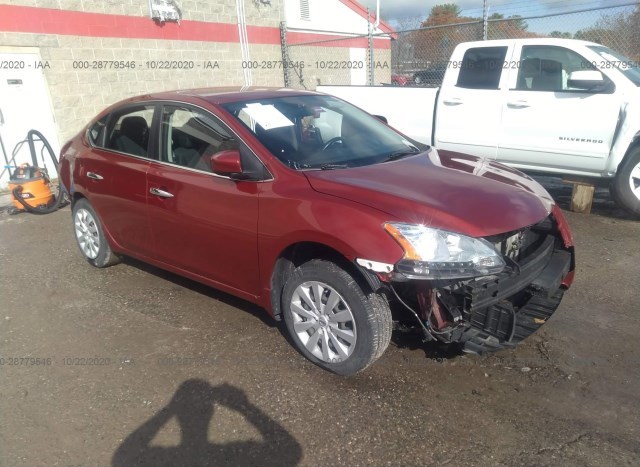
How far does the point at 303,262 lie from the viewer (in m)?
3.21

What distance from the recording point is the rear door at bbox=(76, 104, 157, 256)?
4.04 metres

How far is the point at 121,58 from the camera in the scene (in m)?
10.6

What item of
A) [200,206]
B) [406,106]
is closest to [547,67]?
[406,106]

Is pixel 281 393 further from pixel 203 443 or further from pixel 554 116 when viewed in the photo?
pixel 554 116

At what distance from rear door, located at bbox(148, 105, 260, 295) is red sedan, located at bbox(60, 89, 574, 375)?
11 mm

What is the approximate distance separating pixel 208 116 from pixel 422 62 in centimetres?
1308

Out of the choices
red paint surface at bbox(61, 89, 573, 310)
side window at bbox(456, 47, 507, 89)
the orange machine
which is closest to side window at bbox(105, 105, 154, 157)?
red paint surface at bbox(61, 89, 573, 310)

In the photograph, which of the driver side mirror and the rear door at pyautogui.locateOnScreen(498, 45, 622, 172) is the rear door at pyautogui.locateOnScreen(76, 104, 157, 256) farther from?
the rear door at pyautogui.locateOnScreen(498, 45, 622, 172)

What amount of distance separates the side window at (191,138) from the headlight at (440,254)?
1396mm

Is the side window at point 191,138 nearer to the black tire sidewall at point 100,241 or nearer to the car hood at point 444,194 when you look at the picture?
the car hood at point 444,194

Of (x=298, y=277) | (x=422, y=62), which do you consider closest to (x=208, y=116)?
(x=298, y=277)

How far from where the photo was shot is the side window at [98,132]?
4.61 meters

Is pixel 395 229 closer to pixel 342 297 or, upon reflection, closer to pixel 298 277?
pixel 342 297

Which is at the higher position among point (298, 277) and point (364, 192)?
point (364, 192)
